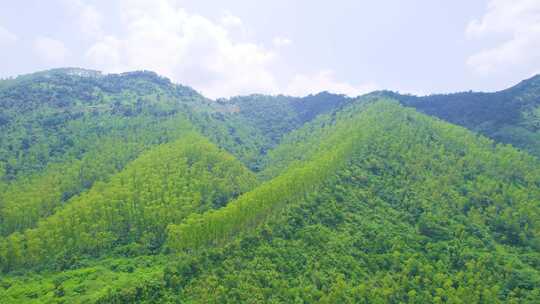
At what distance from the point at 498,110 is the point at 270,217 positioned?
85.3 meters

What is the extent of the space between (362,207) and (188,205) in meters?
22.8

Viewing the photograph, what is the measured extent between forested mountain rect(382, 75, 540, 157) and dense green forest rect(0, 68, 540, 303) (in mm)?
1121

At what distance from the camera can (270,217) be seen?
46438 mm

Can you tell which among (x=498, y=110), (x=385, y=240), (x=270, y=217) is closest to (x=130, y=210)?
(x=270, y=217)

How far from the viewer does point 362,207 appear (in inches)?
2063

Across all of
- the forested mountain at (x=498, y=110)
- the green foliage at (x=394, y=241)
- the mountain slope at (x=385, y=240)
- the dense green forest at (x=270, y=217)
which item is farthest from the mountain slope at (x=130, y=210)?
the forested mountain at (x=498, y=110)

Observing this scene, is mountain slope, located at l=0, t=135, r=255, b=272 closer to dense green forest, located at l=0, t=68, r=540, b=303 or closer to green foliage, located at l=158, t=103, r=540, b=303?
dense green forest, located at l=0, t=68, r=540, b=303

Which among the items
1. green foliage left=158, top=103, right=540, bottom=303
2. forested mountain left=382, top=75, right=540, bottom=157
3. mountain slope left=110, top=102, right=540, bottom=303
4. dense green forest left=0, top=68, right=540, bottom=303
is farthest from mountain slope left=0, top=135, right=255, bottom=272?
forested mountain left=382, top=75, right=540, bottom=157

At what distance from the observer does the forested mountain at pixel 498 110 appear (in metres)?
87.6

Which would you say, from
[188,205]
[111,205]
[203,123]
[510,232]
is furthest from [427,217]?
[203,123]

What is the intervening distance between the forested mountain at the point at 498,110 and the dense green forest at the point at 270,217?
1.12 metres

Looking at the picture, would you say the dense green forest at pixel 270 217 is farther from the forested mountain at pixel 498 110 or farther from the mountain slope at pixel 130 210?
the forested mountain at pixel 498 110

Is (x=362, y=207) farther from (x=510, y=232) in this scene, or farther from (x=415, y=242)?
(x=510, y=232)

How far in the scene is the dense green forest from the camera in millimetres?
38094
